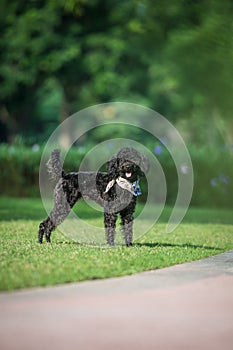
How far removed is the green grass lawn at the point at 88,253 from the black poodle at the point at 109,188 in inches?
14.8

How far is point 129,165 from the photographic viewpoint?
35.9 feet

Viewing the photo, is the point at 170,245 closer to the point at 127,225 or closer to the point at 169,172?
the point at 127,225

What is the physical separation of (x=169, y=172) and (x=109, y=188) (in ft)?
41.6

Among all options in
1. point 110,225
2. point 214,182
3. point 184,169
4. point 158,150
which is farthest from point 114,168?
point 158,150

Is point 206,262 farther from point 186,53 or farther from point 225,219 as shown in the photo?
point 186,53

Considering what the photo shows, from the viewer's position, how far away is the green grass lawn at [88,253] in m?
8.80

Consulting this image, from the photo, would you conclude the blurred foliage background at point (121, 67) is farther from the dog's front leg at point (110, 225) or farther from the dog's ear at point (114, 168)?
the dog's ear at point (114, 168)

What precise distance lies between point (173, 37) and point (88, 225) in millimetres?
18161

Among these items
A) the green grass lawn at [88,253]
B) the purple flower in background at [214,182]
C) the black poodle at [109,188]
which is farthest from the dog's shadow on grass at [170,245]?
the purple flower in background at [214,182]

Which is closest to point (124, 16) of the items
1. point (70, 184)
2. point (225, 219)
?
point (225, 219)

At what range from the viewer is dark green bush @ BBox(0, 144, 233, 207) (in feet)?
77.2

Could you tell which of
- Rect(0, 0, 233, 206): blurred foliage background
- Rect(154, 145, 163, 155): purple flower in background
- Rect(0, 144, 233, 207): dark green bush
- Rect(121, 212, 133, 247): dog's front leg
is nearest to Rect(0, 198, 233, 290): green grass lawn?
Rect(121, 212, 133, 247): dog's front leg

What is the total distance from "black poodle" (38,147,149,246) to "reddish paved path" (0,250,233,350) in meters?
2.24

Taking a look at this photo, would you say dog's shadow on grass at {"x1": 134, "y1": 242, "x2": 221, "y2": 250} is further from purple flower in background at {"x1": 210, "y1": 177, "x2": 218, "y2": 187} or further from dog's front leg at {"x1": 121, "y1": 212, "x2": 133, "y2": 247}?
purple flower in background at {"x1": 210, "y1": 177, "x2": 218, "y2": 187}
